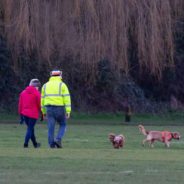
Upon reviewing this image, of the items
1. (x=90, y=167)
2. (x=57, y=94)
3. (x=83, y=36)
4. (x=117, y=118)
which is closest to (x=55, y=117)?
(x=57, y=94)

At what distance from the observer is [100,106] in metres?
34.6

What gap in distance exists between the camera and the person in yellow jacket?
14492mm

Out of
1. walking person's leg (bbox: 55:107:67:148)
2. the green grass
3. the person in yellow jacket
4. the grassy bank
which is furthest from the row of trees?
the green grass

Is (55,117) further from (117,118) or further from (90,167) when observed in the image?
(117,118)

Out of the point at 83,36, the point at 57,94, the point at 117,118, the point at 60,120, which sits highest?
the point at 83,36

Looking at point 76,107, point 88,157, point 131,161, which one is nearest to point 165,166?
point 131,161

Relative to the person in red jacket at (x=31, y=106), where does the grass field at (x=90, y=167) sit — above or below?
below

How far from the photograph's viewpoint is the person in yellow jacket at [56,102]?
14.5m

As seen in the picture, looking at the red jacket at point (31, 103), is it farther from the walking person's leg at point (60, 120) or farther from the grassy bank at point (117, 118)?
the grassy bank at point (117, 118)

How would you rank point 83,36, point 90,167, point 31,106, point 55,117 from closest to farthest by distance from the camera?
1. point 90,167
2. point 55,117
3. point 31,106
4. point 83,36

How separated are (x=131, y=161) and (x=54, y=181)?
3.06 m

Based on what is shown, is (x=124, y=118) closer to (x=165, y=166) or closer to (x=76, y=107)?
(x=76, y=107)

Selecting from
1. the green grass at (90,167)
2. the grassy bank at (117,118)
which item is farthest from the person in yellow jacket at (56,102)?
the grassy bank at (117,118)

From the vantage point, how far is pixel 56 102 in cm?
1454
